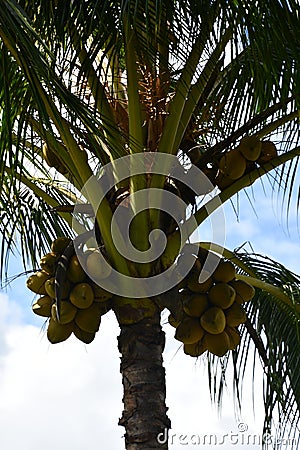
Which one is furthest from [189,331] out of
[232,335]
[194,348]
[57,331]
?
[57,331]

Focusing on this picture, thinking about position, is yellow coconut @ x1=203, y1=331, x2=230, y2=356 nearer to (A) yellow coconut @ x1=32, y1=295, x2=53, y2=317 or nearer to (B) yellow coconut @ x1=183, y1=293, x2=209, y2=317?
(B) yellow coconut @ x1=183, y1=293, x2=209, y2=317

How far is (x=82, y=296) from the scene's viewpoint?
3.22 metres

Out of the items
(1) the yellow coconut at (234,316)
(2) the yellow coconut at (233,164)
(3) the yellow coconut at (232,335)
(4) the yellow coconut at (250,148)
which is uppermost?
(4) the yellow coconut at (250,148)

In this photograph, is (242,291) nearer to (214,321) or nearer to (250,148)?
(214,321)

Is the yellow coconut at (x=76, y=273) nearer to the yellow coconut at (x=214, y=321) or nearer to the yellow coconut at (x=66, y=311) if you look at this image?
the yellow coconut at (x=66, y=311)

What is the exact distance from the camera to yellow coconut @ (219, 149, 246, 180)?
11.5ft

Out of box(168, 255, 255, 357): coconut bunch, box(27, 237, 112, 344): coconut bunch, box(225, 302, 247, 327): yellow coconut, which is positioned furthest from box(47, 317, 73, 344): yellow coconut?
box(225, 302, 247, 327): yellow coconut

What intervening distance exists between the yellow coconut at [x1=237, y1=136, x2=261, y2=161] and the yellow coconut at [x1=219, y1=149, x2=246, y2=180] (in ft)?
0.08

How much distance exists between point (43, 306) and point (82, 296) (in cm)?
25

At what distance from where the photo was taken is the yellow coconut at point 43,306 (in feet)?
11.1

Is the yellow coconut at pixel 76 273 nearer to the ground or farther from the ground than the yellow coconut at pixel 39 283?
nearer to the ground

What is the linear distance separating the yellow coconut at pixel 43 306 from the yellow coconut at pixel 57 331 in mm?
98

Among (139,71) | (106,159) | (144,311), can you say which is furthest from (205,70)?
(144,311)

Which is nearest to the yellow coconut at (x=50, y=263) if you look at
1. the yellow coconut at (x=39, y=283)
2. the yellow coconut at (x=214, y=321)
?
the yellow coconut at (x=39, y=283)
